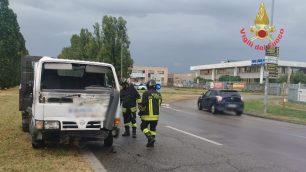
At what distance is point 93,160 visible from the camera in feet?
27.2

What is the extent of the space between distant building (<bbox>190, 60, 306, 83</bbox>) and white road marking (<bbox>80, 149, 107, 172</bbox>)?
88647 mm

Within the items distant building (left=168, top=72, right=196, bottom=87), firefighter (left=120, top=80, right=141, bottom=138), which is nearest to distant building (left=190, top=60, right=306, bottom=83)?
distant building (left=168, top=72, right=196, bottom=87)

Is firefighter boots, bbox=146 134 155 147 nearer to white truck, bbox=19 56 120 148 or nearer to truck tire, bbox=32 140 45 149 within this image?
white truck, bbox=19 56 120 148

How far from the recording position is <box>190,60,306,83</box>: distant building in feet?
341

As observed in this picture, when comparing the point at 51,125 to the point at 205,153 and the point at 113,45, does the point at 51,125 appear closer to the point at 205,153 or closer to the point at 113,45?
the point at 205,153

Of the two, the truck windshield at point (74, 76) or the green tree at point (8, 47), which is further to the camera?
the green tree at point (8, 47)

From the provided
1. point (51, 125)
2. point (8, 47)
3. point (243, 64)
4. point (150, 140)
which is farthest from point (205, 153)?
point (243, 64)

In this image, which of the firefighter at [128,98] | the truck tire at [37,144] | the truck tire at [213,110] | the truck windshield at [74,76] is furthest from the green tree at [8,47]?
the truck tire at [37,144]

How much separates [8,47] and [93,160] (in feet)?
142

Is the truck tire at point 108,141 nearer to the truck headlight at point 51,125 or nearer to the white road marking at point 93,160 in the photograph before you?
the white road marking at point 93,160

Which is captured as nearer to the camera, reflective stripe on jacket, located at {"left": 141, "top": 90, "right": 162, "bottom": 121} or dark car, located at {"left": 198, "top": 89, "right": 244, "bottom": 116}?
reflective stripe on jacket, located at {"left": 141, "top": 90, "right": 162, "bottom": 121}

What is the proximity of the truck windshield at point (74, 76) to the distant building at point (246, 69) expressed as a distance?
287ft

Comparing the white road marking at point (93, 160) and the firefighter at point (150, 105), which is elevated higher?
the firefighter at point (150, 105)

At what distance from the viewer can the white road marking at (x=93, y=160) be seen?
24.8ft
